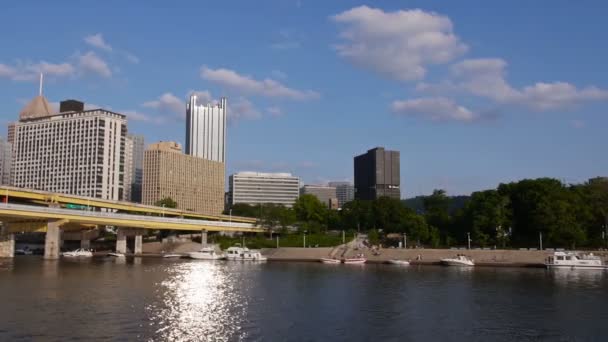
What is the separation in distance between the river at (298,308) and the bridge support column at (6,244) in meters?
50.8

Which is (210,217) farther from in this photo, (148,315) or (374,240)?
(148,315)

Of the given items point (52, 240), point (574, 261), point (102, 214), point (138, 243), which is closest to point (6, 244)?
point (52, 240)

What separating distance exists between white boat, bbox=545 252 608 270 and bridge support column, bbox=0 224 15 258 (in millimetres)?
100373

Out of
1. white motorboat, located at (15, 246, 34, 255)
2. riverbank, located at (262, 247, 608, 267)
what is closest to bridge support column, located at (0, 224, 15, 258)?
white motorboat, located at (15, 246, 34, 255)

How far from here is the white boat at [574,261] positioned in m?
86.4

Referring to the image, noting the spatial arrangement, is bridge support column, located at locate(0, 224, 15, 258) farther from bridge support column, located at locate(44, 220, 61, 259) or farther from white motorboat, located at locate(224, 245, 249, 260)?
white motorboat, located at locate(224, 245, 249, 260)

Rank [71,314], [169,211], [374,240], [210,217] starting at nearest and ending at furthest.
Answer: [71,314] → [374,240] → [169,211] → [210,217]

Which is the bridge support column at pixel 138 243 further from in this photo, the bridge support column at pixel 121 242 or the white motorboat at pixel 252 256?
the white motorboat at pixel 252 256

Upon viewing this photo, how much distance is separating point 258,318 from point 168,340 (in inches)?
338

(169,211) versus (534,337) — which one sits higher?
(169,211)

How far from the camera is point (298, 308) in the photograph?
145ft

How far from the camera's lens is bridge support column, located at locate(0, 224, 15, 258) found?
113625mm

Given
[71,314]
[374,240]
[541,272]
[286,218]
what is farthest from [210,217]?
[71,314]

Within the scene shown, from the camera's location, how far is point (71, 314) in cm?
3925
